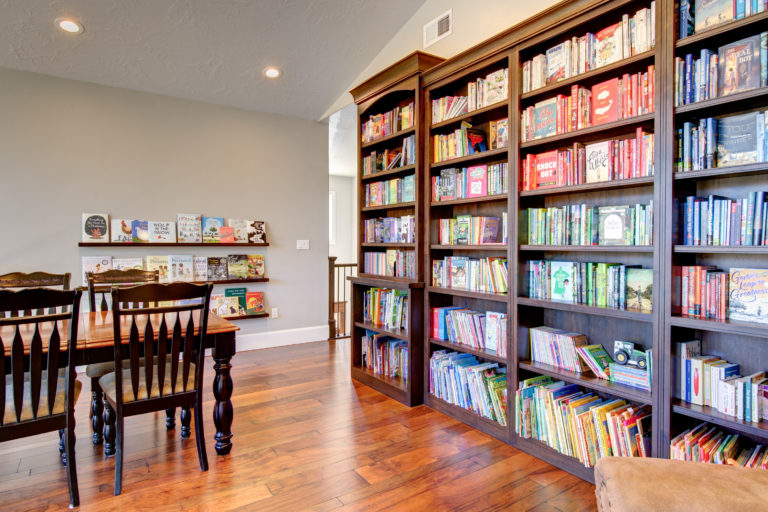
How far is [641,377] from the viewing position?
1.99 meters

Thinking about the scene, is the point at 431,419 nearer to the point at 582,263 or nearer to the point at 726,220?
the point at 582,263

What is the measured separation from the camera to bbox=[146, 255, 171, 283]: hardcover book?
13.8ft

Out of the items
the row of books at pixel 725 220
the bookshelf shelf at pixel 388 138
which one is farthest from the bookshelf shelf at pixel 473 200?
the row of books at pixel 725 220

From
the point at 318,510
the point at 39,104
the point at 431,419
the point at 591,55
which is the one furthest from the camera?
the point at 39,104

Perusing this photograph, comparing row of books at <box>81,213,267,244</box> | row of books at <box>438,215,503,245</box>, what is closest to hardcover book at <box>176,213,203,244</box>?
row of books at <box>81,213,267,244</box>

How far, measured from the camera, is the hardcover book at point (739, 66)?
161 cm

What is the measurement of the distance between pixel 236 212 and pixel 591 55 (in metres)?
3.63

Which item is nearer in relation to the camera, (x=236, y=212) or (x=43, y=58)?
(x=43, y=58)

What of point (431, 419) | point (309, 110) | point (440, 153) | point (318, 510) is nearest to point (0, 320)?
point (318, 510)

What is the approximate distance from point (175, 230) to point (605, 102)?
3845 millimetres

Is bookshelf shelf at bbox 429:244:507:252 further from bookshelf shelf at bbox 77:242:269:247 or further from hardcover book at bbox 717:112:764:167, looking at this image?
bookshelf shelf at bbox 77:242:269:247

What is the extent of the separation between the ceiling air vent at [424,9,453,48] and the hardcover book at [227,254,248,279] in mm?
2767

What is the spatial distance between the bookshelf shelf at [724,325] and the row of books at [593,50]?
1.17m

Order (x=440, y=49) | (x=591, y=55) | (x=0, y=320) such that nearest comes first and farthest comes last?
(x=0, y=320) < (x=591, y=55) < (x=440, y=49)
